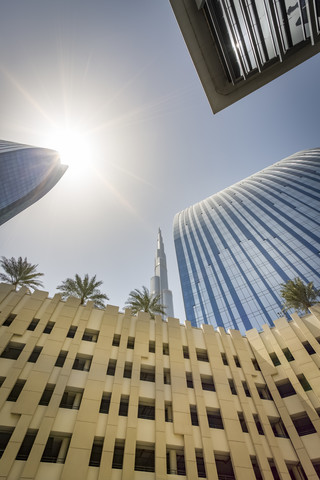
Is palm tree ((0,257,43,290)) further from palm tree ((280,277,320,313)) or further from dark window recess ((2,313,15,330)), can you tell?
palm tree ((280,277,320,313))

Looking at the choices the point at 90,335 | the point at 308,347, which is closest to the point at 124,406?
the point at 90,335

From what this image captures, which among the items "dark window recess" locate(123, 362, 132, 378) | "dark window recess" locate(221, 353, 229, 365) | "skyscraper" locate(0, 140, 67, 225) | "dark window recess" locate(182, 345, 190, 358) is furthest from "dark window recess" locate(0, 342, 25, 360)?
"skyscraper" locate(0, 140, 67, 225)

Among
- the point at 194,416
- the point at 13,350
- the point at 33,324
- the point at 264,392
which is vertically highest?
the point at 33,324

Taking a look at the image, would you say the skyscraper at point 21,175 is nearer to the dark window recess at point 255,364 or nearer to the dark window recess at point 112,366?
the dark window recess at point 112,366

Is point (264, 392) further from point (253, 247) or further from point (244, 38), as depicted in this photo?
point (253, 247)

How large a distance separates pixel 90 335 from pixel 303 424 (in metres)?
19.9

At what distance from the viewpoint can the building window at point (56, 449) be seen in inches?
549

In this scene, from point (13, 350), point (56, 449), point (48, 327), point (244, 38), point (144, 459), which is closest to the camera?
point (244, 38)

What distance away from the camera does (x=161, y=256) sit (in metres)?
194

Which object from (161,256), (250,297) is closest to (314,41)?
(250,297)

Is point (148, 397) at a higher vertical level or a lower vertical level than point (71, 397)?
higher

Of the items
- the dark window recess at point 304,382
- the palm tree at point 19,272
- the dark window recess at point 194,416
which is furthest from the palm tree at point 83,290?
the dark window recess at point 304,382

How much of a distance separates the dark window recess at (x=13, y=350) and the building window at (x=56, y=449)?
6478 millimetres

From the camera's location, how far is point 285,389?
850 inches
